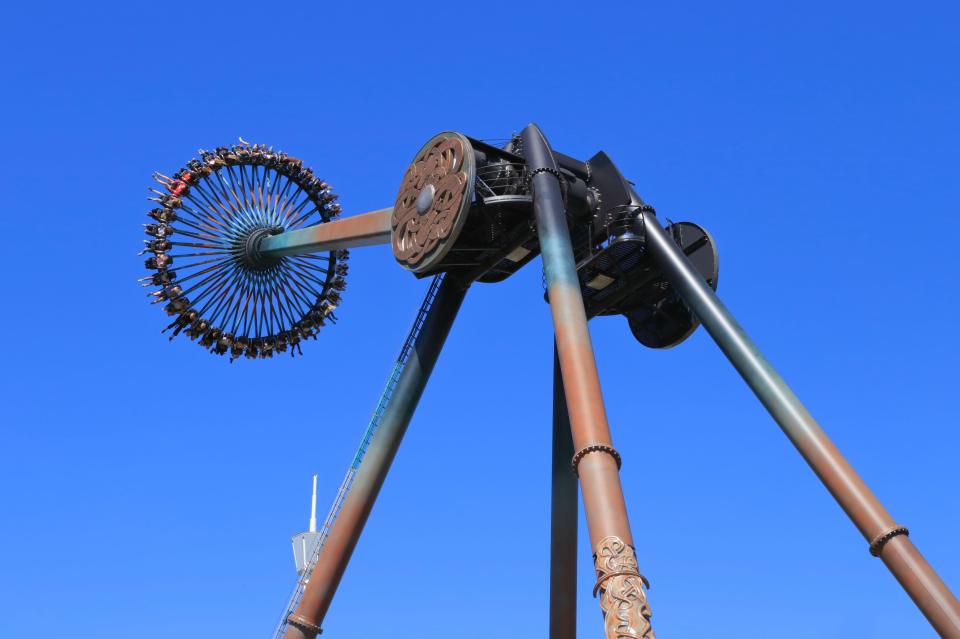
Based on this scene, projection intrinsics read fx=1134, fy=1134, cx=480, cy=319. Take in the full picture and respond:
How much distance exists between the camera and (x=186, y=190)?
96.7 ft

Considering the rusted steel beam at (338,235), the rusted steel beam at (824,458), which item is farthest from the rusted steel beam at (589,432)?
the rusted steel beam at (338,235)

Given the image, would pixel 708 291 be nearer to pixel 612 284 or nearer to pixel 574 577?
pixel 612 284

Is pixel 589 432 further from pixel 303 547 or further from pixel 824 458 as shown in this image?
pixel 303 547

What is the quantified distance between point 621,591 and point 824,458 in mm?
4706

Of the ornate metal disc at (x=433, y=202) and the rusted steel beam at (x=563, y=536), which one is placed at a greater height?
the ornate metal disc at (x=433, y=202)

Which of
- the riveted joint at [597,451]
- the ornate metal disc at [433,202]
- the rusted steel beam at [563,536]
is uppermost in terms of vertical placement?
the ornate metal disc at [433,202]

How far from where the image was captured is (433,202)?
2328cm

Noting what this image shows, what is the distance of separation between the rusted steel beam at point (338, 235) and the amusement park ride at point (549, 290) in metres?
0.05

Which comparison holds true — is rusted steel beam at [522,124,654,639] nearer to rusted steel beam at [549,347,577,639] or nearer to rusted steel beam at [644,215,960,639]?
rusted steel beam at [644,215,960,639]

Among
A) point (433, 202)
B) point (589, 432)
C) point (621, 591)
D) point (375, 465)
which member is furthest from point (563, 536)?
point (621, 591)

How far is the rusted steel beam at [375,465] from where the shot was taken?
880 inches

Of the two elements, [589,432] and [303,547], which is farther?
[303,547]

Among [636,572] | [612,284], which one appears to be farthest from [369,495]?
[636,572]

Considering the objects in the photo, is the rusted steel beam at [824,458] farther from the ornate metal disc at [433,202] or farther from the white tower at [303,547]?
the white tower at [303,547]
